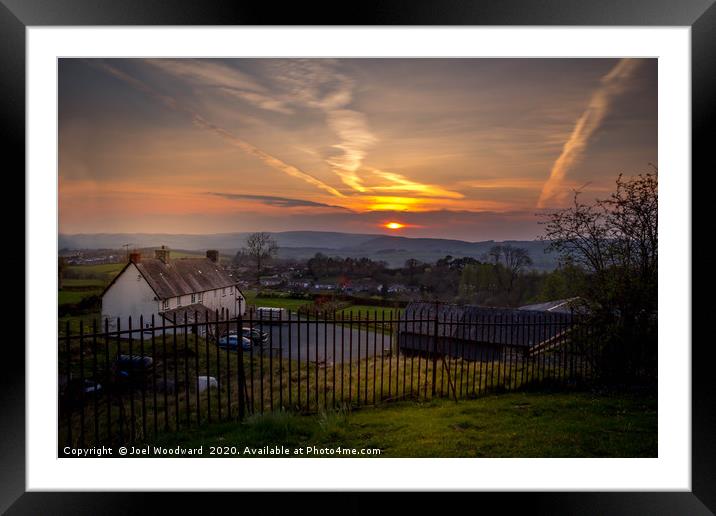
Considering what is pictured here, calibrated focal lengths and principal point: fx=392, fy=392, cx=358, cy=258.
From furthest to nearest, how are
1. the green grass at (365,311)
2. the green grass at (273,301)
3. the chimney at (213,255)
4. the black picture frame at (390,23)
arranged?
1. the green grass at (273,301)
2. the chimney at (213,255)
3. the green grass at (365,311)
4. the black picture frame at (390,23)

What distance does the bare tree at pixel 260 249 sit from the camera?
17.9ft

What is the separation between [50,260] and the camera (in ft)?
11.8

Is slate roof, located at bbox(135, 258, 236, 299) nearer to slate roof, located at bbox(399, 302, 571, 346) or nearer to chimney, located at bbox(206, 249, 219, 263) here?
chimney, located at bbox(206, 249, 219, 263)

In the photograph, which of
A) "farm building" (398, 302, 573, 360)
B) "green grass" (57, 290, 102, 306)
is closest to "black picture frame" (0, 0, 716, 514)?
"green grass" (57, 290, 102, 306)

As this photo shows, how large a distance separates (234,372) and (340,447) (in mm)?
3426

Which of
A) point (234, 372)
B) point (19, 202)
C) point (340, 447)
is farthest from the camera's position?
point (234, 372)

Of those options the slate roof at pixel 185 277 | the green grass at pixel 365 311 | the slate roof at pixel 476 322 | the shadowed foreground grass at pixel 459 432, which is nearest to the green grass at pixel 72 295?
the slate roof at pixel 185 277

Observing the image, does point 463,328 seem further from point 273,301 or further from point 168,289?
point 168,289

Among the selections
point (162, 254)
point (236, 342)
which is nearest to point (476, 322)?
point (236, 342)

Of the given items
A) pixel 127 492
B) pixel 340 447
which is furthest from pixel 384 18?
pixel 127 492

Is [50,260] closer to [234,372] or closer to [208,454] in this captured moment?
[208,454]

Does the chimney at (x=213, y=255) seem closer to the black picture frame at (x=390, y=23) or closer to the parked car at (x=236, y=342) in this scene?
the parked car at (x=236, y=342)

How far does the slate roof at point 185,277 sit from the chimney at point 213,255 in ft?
0.22

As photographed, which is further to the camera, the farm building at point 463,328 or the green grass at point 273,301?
the green grass at point 273,301
